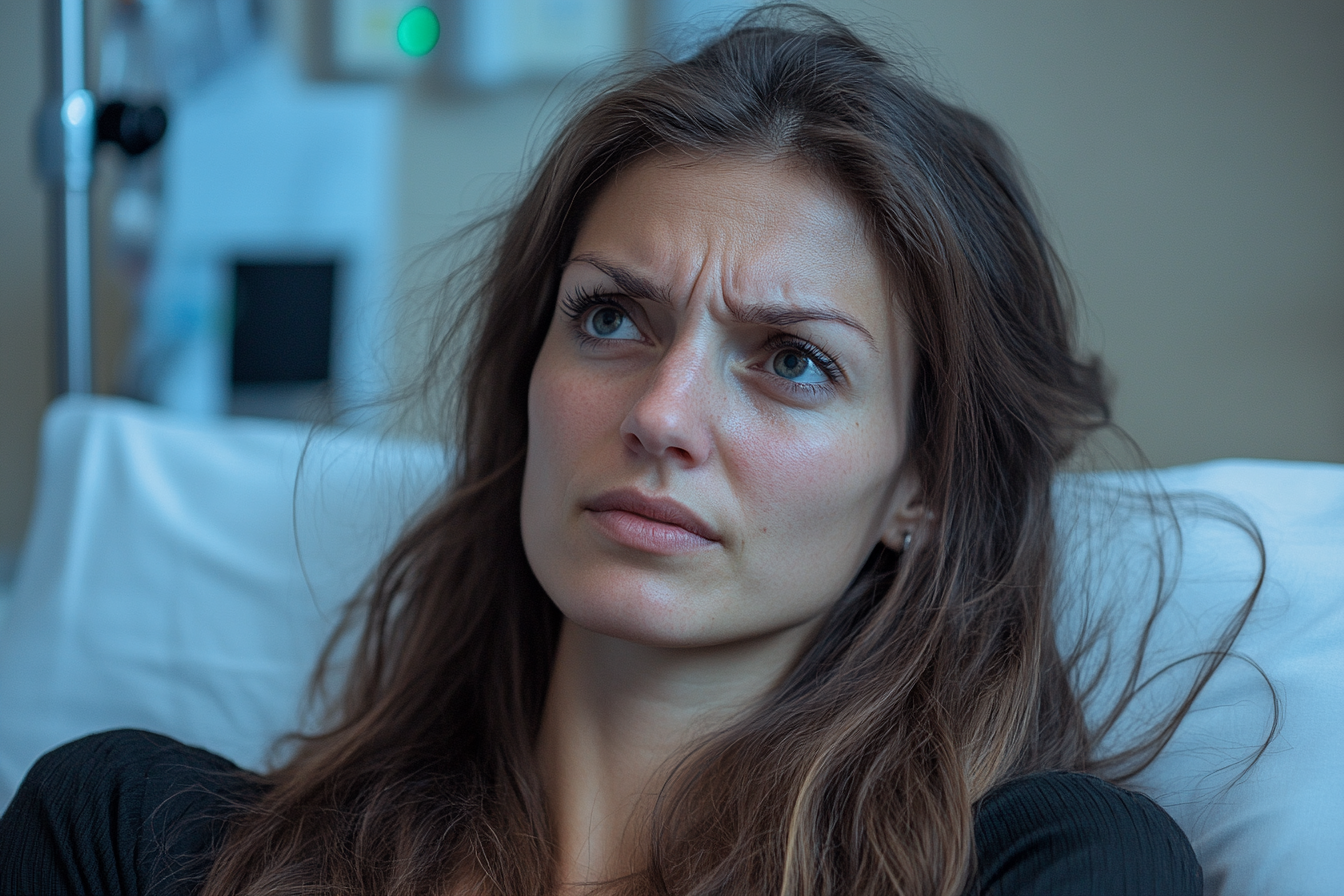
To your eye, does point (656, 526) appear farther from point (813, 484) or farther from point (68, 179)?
point (68, 179)

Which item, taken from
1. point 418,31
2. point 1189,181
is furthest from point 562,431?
point 418,31

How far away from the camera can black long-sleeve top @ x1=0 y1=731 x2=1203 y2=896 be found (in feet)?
2.43

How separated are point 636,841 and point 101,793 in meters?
0.43

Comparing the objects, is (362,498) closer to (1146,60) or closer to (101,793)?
(101,793)

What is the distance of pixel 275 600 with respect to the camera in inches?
53.4

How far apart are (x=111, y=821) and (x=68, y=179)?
91 cm

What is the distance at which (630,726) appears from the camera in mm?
963

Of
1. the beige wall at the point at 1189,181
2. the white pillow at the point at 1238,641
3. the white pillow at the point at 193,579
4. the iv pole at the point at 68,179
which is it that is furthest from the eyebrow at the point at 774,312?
the iv pole at the point at 68,179

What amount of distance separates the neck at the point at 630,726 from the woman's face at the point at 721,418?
2.5 inches

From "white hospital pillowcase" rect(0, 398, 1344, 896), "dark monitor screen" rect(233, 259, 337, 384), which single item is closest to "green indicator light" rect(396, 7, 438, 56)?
"dark monitor screen" rect(233, 259, 337, 384)

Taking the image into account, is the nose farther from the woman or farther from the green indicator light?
the green indicator light

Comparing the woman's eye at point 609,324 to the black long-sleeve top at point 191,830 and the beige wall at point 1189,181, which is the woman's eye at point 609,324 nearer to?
the black long-sleeve top at point 191,830

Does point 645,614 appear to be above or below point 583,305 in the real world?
below

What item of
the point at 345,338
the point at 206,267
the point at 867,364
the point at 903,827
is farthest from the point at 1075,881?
the point at 206,267
